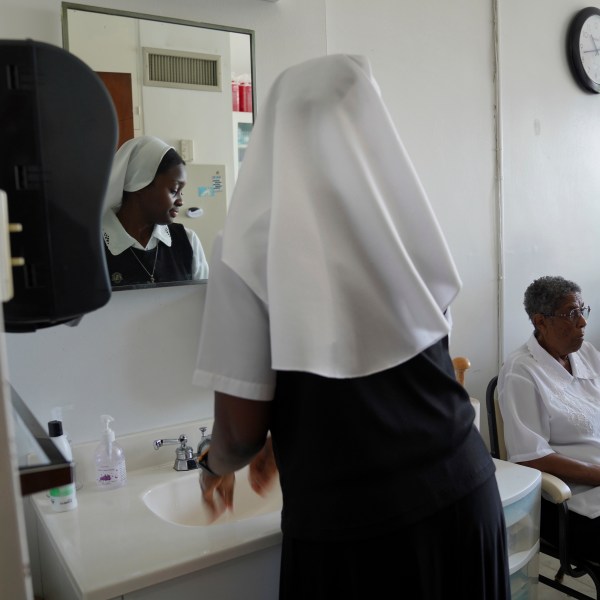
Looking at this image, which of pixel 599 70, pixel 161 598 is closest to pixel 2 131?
pixel 161 598

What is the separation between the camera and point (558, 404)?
186cm

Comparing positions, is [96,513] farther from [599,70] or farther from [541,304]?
[599,70]

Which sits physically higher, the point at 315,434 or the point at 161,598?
the point at 315,434

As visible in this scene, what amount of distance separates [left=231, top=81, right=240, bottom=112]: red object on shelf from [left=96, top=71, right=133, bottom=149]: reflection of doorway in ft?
0.87

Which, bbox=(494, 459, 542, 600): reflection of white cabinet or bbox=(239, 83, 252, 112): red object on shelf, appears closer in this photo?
bbox=(494, 459, 542, 600): reflection of white cabinet

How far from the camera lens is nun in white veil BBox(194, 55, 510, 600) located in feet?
2.82

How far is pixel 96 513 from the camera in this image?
128 cm

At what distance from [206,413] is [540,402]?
3.23 feet

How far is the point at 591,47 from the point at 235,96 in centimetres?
176

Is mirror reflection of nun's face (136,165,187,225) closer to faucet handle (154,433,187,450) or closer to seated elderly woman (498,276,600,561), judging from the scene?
faucet handle (154,433,187,450)

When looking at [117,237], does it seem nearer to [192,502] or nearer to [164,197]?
[164,197]

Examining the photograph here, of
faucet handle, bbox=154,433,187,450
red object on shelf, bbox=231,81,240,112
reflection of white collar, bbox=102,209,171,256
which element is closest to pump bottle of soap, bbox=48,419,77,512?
faucet handle, bbox=154,433,187,450

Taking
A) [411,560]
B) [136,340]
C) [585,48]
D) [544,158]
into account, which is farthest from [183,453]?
[585,48]

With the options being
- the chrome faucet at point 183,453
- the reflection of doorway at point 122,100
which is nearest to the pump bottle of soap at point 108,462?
the chrome faucet at point 183,453
